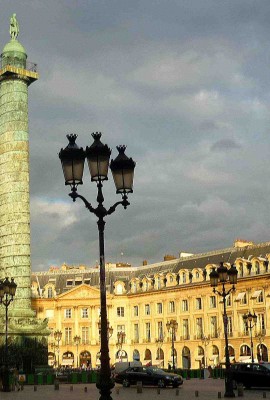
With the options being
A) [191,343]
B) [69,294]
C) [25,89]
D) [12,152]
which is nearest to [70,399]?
[12,152]

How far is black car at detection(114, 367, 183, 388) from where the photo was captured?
33250mm

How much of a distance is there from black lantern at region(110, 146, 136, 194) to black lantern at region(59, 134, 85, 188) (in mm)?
596

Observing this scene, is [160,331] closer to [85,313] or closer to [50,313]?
[85,313]

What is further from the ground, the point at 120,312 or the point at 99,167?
the point at 120,312

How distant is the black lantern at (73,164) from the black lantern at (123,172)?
596 millimetres

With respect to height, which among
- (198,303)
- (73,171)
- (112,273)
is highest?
(112,273)

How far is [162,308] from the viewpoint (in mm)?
72250

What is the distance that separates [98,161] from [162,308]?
201ft

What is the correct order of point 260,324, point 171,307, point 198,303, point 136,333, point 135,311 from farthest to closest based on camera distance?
point 135,311 → point 136,333 → point 171,307 → point 198,303 → point 260,324

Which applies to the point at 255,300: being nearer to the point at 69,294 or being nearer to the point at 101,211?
the point at 69,294

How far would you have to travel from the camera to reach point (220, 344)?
64.8 metres

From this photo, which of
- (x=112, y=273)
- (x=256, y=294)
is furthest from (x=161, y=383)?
(x=112, y=273)

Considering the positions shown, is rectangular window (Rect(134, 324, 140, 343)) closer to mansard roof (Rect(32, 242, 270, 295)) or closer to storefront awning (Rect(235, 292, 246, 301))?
mansard roof (Rect(32, 242, 270, 295))

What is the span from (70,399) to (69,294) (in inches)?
2058
